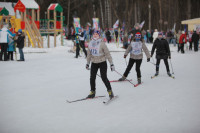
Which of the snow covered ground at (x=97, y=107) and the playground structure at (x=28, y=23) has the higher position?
the playground structure at (x=28, y=23)

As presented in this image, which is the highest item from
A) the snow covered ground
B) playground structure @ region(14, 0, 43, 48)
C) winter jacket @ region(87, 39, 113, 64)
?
playground structure @ region(14, 0, 43, 48)

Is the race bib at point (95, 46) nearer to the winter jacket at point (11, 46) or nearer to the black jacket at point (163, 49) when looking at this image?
the black jacket at point (163, 49)

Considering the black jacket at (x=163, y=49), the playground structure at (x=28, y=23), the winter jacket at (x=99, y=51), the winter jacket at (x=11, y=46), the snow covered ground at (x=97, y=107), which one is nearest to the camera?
the snow covered ground at (x=97, y=107)

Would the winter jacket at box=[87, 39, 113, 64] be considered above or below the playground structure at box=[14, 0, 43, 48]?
below

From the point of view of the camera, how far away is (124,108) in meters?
5.93

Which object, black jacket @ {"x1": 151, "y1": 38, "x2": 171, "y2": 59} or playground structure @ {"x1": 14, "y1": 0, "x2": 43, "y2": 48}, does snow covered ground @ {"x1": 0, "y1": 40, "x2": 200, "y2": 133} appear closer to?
black jacket @ {"x1": 151, "y1": 38, "x2": 171, "y2": 59}

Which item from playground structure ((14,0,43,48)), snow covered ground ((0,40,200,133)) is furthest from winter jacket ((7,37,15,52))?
playground structure ((14,0,43,48))

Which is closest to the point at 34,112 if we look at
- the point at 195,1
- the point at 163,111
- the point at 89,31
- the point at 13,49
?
the point at 163,111

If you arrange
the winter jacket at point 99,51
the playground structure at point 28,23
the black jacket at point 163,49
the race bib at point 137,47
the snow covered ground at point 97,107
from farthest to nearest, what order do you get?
the playground structure at point 28,23, the black jacket at point 163,49, the race bib at point 137,47, the winter jacket at point 99,51, the snow covered ground at point 97,107

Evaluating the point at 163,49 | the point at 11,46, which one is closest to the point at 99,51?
the point at 163,49

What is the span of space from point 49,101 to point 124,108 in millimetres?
1864

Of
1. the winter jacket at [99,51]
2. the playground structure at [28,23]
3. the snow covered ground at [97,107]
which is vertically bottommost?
the snow covered ground at [97,107]

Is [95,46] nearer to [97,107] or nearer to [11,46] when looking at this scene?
[97,107]

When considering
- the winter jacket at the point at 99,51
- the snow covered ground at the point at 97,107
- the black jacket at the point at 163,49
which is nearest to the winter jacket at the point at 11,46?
the snow covered ground at the point at 97,107
